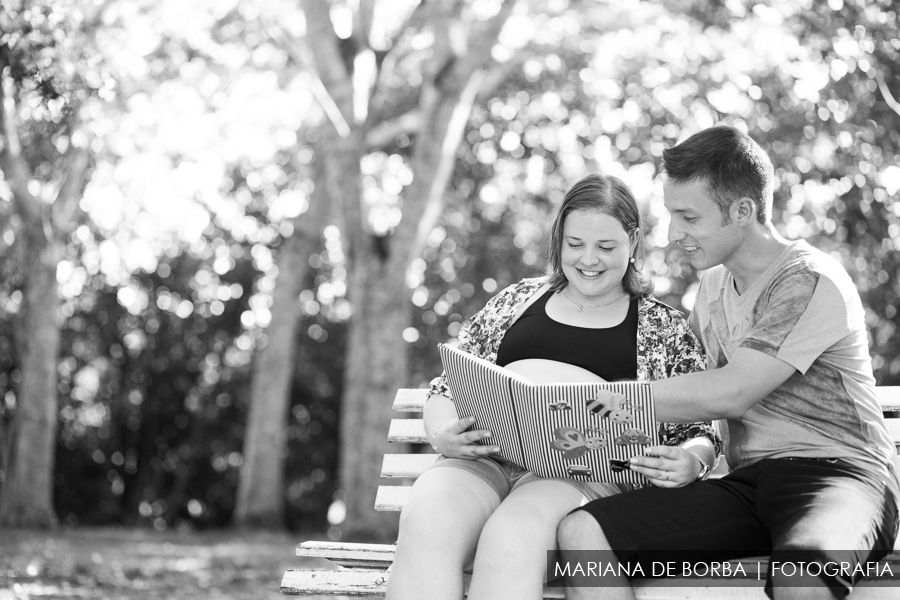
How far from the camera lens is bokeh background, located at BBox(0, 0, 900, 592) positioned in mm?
7469

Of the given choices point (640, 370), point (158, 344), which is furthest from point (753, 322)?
point (158, 344)

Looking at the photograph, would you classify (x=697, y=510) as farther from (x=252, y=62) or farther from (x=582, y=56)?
(x=252, y=62)

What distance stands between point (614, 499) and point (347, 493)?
23.3ft

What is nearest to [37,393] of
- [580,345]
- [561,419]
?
[580,345]

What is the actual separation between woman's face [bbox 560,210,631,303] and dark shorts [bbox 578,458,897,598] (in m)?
0.72

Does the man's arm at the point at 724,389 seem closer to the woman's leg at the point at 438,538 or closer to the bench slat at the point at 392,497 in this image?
the woman's leg at the point at 438,538

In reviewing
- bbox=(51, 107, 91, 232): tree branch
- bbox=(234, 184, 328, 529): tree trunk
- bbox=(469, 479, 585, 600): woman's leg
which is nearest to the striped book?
bbox=(469, 479, 585, 600): woman's leg

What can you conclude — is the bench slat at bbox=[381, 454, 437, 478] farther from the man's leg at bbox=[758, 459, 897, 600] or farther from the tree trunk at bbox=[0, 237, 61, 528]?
the tree trunk at bbox=[0, 237, 61, 528]

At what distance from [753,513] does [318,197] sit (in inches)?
471

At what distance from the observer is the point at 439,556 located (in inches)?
98.9

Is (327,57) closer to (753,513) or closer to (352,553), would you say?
(352,553)

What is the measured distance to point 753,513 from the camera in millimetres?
2574

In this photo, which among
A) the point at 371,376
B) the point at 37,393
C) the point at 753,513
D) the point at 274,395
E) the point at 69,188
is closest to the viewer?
the point at 753,513

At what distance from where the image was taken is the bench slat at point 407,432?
3.57 m
